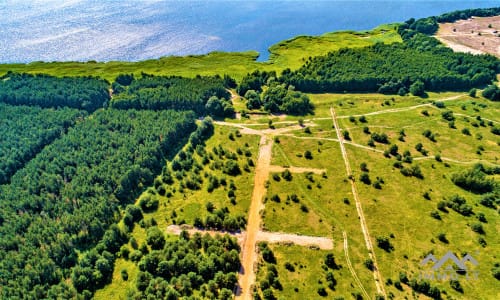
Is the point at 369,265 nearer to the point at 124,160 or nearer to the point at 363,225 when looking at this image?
the point at 363,225

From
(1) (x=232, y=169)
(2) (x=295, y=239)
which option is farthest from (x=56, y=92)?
(2) (x=295, y=239)

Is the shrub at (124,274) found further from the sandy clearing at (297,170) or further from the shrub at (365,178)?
the shrub at (365,178)

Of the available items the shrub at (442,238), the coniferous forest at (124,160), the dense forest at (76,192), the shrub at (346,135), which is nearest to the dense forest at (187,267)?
the coniferous forest at (124,160)

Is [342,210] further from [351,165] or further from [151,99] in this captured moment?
[151,99]

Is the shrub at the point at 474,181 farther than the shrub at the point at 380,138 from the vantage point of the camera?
No

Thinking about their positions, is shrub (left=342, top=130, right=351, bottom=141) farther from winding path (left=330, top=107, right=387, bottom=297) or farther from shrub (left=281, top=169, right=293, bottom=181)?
shrub (left=281, top=169, right=293, bottom=181)

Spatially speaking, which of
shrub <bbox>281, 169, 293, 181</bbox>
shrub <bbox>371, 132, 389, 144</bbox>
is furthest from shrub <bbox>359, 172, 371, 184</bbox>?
shrub <bbox>371, 132, 389, 144</bbox>

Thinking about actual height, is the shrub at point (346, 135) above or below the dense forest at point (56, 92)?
below
